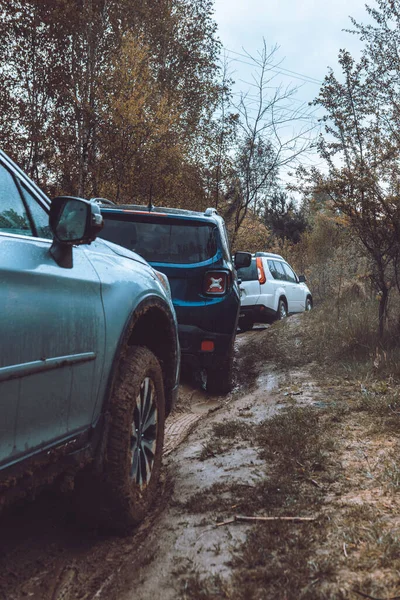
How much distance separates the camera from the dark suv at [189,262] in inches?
250

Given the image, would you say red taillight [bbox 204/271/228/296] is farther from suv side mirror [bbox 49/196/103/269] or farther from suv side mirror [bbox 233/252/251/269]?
suv side mirror [bbox 49/196/103/269]

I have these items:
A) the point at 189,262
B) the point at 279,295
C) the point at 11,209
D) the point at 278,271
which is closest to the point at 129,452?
the point at 11,209

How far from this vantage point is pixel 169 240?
21.0 ft

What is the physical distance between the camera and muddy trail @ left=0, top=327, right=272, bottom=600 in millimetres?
2492

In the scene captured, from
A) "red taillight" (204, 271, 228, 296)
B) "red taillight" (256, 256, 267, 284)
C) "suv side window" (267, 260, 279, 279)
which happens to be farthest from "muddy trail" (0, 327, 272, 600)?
"suv side window" (267, 260, 279, 279)

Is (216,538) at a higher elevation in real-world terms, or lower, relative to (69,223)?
lower

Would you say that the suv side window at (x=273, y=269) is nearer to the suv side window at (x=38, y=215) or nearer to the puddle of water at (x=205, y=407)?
the puddle of water at (x=205, y=407)

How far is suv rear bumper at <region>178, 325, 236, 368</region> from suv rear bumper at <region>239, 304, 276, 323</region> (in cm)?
703

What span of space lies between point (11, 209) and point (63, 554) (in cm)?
156

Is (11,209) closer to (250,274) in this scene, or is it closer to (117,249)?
(117,249)

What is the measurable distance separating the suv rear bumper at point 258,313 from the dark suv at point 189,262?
23.3 ft

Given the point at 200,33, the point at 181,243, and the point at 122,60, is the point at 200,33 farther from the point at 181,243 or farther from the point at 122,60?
the point at 181,243

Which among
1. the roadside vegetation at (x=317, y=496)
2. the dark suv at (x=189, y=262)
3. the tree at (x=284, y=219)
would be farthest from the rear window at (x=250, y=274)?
the tree at (x=284, y=219)

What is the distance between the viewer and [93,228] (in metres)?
2.48
